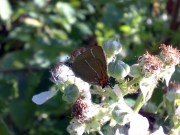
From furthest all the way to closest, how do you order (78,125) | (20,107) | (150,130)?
1. (20,107)
2. (150,130)
3. (78,125)

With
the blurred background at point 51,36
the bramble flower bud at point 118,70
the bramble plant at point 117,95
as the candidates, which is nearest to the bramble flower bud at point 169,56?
the bramble plant at point 117,95

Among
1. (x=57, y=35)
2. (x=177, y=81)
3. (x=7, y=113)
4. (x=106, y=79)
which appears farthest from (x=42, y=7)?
(x=106, y=79)

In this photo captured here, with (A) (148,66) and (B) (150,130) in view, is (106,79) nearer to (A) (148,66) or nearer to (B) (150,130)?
(A) (148,66)

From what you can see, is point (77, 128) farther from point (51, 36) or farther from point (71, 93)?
point (51, 36)

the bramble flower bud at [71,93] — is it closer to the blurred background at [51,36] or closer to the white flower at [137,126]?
the white flower at [137,126]

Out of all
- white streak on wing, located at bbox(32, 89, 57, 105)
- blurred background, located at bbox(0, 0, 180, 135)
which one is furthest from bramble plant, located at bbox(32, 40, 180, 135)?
blurred background, located at bbox(0, 0, 180, 135)
